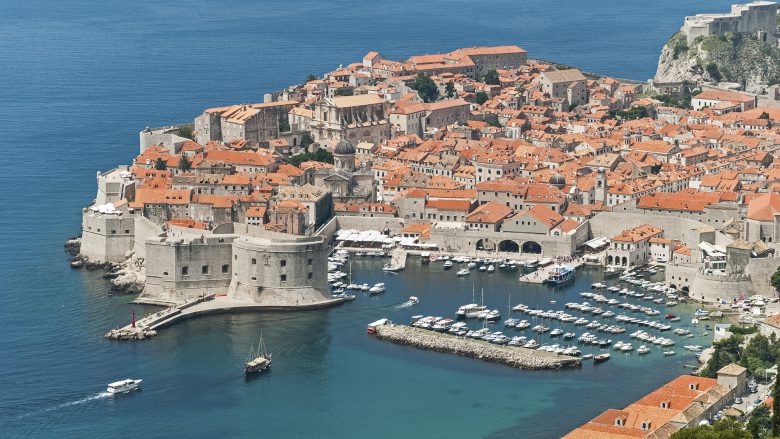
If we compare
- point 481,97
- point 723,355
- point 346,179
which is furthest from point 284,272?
point 481,97

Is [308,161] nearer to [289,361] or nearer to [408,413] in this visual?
[289,361]

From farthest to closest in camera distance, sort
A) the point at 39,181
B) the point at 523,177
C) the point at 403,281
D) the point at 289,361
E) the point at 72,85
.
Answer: the point at 72,85 < the point at 39,181 < the point at 523,177 < the point at 403,281 < the point at 289,361

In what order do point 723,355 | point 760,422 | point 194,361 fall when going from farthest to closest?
→ point 194,361
point 723,355
point 760,422

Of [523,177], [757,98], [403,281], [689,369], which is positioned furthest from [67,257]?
[757,98]

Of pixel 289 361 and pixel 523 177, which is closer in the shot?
pixel 289 361

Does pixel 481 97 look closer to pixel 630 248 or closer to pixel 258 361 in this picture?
pixel 630 248
